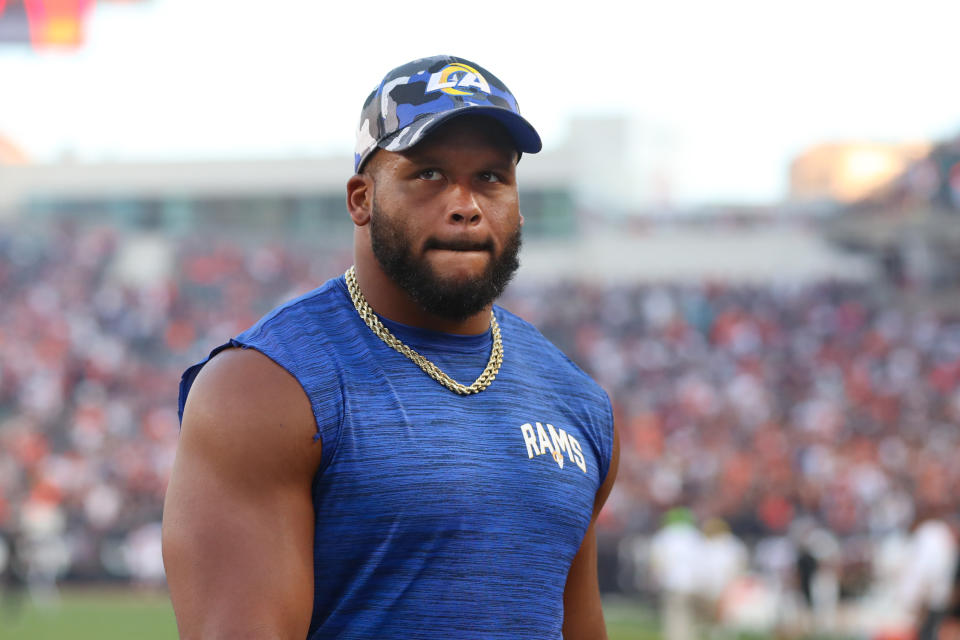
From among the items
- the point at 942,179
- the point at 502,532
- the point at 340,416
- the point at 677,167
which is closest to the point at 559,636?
the point at 502,532

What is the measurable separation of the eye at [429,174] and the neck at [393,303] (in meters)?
0.17

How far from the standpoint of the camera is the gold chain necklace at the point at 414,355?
2018 millimetres

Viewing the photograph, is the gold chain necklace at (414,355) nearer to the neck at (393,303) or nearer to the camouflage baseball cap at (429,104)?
the neck at (393,303)

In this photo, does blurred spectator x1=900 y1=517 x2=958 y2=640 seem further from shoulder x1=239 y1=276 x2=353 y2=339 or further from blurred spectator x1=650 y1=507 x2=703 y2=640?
shoulder x1=239 y1=276 x2=353 y2=339

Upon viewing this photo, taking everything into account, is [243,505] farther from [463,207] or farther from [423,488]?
[463,207]

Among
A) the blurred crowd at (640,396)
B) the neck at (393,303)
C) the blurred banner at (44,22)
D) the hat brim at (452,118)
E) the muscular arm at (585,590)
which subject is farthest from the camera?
the blurred crowd at (640,396)

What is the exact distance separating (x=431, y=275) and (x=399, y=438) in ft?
0.88

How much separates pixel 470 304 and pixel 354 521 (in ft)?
1.30

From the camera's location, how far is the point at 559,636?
81.5 inches

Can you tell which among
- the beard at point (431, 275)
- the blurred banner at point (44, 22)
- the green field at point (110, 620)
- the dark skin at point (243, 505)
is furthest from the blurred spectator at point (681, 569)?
the dark skin at point (243, 505)

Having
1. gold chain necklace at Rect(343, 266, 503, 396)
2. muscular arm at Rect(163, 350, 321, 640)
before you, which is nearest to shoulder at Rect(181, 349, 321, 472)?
muscular arm at Rect(163, 350, 321, 640)

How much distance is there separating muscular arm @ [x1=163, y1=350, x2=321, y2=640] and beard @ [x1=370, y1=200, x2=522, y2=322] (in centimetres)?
28

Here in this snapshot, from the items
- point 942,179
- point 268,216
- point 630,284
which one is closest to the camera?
point 942,179

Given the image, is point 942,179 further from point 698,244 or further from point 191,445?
point 191,445
